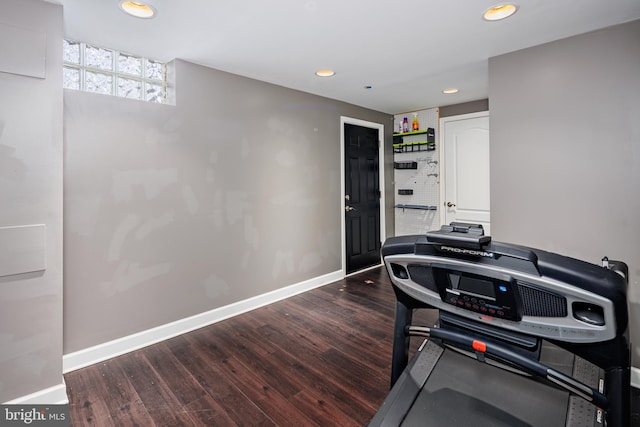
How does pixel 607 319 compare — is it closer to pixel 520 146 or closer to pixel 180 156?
pixel 520 146

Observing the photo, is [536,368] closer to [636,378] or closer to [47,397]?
[636,378]

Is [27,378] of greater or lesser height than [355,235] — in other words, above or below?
below

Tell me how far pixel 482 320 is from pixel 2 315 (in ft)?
8.25

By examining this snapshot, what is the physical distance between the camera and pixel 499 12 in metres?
2.16

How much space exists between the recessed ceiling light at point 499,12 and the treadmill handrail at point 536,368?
2018 millimetres

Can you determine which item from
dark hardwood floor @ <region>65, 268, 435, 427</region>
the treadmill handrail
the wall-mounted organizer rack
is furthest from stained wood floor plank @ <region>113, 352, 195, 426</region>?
the wall-mounted organizer rack

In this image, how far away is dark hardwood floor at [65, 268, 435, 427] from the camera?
197 cm

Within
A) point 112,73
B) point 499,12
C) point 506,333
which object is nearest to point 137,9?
point 112,73

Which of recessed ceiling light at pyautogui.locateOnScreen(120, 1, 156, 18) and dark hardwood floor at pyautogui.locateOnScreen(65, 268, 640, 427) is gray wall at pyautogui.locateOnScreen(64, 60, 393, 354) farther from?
recessed ceiling light at pyautogui.locateOnScreen(120, 1, 156, 18)

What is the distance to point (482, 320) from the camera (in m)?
1.15

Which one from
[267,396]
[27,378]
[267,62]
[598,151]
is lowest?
[267,396]

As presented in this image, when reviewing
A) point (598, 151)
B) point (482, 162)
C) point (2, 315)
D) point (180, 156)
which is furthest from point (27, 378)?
point (482, 162)
